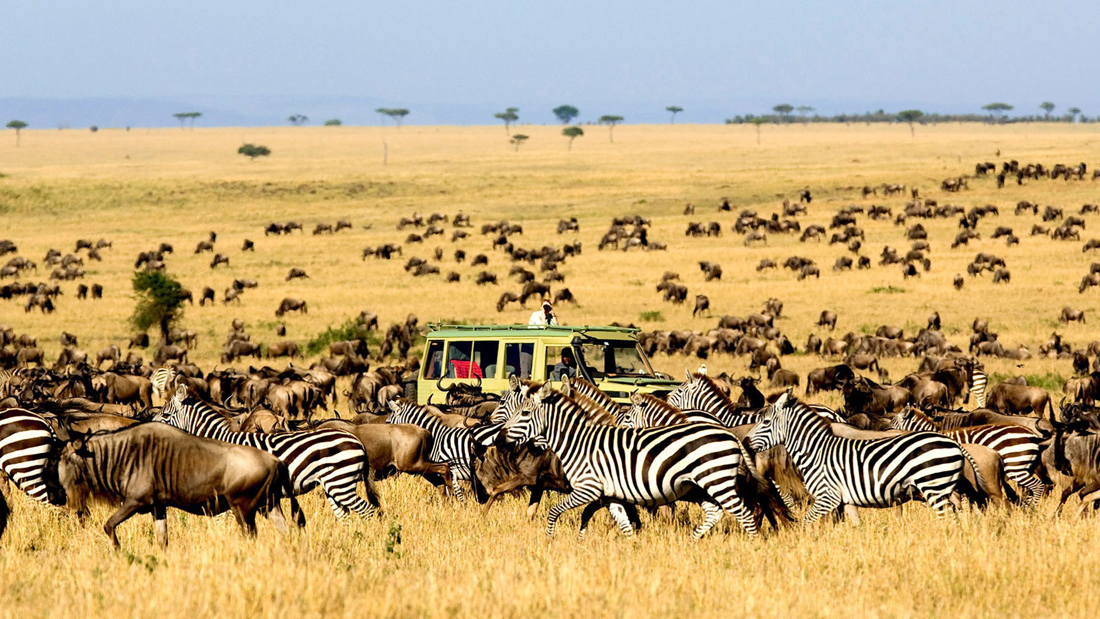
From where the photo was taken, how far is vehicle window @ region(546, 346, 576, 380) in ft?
52.9

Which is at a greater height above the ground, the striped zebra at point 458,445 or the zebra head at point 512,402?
the zebra head at point 512,402

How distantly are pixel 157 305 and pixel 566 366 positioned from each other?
27224 mm

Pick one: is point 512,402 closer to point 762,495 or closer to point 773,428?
point 773,428

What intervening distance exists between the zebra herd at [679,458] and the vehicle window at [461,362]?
3868 millimetres

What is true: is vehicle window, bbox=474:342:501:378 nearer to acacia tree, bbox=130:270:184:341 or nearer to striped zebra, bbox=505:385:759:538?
striped zebra, bbox=505:385:759:538

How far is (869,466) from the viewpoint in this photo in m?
11.1

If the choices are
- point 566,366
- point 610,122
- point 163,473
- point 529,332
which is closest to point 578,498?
point 163,473

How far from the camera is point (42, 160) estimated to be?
463ft

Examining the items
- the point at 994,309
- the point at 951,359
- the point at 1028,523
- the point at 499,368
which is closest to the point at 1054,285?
the point at 994,309

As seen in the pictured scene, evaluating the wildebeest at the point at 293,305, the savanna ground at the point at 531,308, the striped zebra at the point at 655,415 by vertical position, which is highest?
the striped zebra at the point at 655,415

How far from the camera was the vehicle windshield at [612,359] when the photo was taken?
1636 cm

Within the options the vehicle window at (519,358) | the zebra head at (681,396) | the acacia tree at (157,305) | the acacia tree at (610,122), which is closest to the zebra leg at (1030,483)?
the zebra head at (681,396)

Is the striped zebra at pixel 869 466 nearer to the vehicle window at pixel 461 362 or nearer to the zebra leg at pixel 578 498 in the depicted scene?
the zebra leg at pixel 578 498

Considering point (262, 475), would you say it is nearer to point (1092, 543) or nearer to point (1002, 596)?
point (1002, 596)
